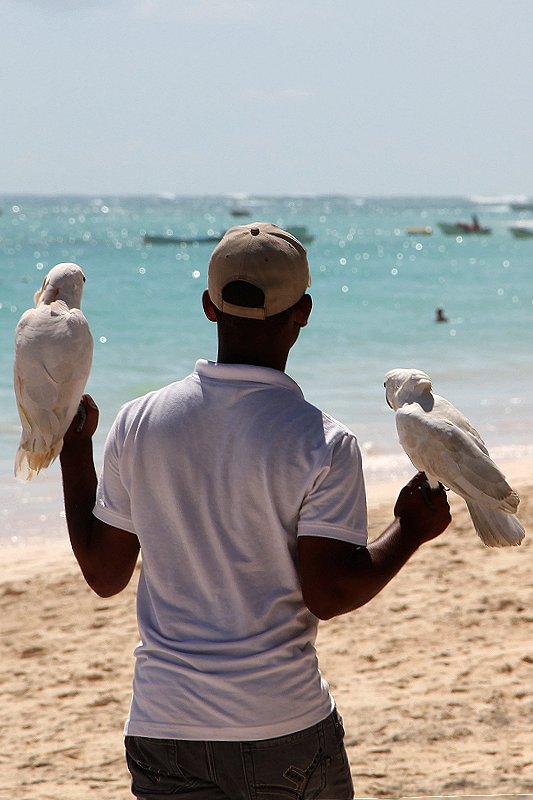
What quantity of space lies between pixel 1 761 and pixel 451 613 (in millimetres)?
2526

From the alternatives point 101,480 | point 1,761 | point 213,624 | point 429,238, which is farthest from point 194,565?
point 429,238

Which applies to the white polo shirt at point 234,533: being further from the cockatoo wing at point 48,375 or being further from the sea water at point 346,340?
the sea water at point 346,340

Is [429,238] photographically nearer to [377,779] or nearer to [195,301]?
[195,301]

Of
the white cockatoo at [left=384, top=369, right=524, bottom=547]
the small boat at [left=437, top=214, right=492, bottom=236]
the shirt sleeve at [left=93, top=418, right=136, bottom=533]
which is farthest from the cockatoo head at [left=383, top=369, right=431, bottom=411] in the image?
the small boat at [left=437, top=214, right=492, bottom=236]

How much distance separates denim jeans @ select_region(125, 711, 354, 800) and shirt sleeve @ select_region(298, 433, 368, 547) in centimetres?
36

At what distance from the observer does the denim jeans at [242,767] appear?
1.74 m

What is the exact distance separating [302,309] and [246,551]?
1.49ft

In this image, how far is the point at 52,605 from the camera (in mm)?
6156

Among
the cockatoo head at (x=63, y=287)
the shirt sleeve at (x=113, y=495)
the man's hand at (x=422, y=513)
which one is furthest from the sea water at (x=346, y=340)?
the man's hand at (x=422, y=513)

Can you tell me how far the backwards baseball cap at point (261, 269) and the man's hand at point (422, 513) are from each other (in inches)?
Answer: 16.6

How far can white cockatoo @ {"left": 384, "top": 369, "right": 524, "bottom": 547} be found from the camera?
1.95m

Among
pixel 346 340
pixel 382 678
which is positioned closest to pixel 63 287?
pixel 382 678

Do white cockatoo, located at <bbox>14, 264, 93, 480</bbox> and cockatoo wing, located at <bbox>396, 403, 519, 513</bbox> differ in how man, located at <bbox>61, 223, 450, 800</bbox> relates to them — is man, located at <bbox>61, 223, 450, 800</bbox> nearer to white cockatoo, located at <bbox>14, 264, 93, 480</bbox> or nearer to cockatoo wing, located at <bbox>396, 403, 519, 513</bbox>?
cockatoo wing, located at <bbox>396, 403, 519, 513</bbox>

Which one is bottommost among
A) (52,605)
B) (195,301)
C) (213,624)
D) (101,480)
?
(195,301)
